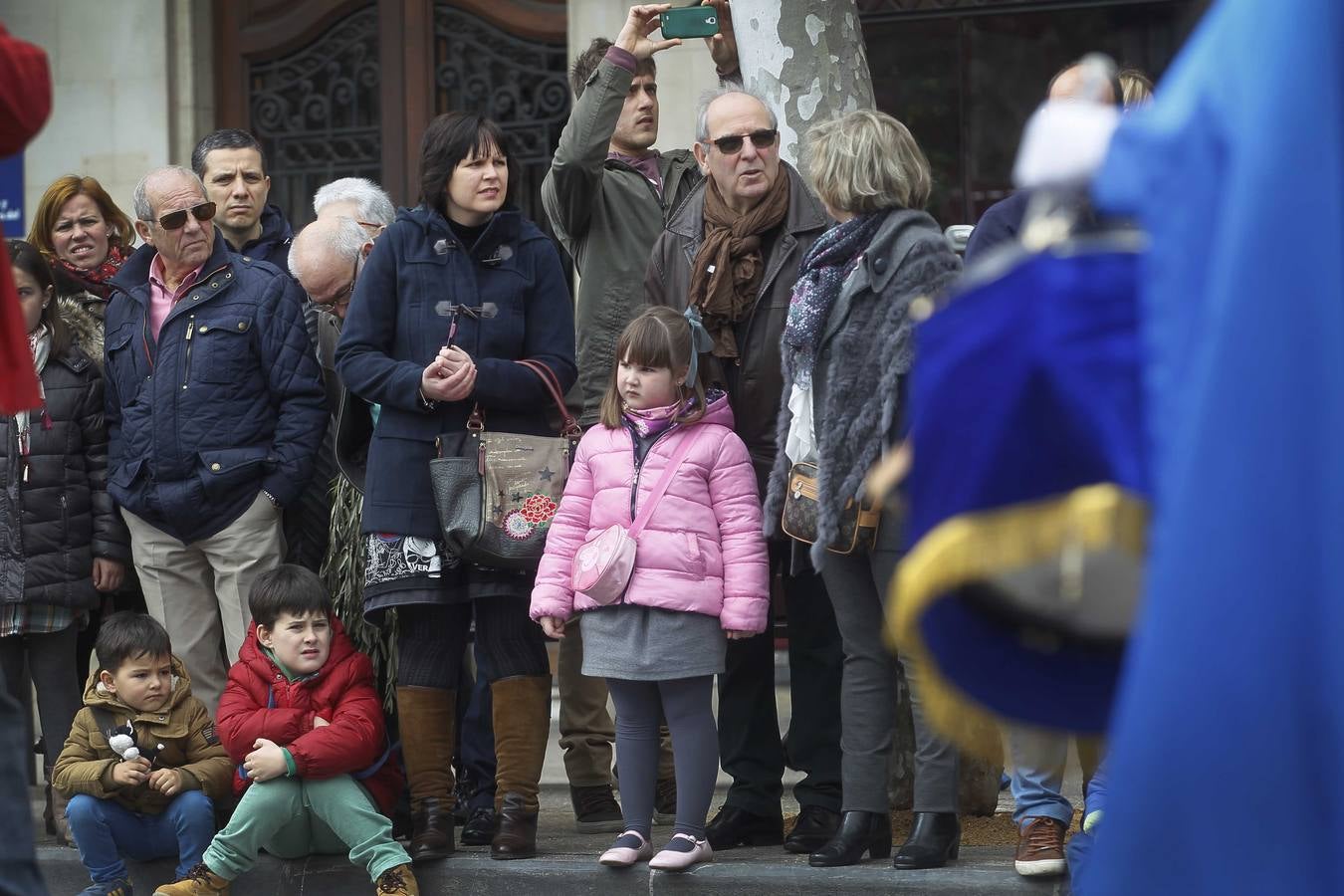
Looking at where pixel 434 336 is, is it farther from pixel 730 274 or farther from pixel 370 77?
pixel 370 77

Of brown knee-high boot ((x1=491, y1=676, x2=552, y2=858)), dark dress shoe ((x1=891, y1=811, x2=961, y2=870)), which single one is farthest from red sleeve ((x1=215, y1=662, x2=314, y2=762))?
dark dress shoe ((x1=891, y1=811, x2=961, y2=870))

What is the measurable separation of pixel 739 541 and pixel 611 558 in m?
0.38

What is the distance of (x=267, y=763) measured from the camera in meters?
5.61

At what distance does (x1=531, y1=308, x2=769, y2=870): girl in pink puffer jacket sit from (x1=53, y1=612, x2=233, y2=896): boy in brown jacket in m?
1.28

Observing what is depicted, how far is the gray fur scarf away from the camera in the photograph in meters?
5.19

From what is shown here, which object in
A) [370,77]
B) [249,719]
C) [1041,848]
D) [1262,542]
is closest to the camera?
[1262,542]

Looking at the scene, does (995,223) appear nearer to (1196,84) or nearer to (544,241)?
(544,241)

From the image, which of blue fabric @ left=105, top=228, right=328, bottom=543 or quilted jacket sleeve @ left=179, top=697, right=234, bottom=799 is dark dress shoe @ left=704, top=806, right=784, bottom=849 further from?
blue fabric @ left=105, top=228, right=328, bottom=543

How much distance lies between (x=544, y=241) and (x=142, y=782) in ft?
6.79

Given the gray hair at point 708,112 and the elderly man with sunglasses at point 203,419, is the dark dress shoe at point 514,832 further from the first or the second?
the gray hair at point 708,112

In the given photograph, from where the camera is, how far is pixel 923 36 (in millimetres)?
9148

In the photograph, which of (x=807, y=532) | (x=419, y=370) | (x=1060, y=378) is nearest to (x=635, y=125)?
(x=419, y=370)

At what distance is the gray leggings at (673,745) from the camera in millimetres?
5457

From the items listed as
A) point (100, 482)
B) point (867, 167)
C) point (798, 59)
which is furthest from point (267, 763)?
point (798, 59)
